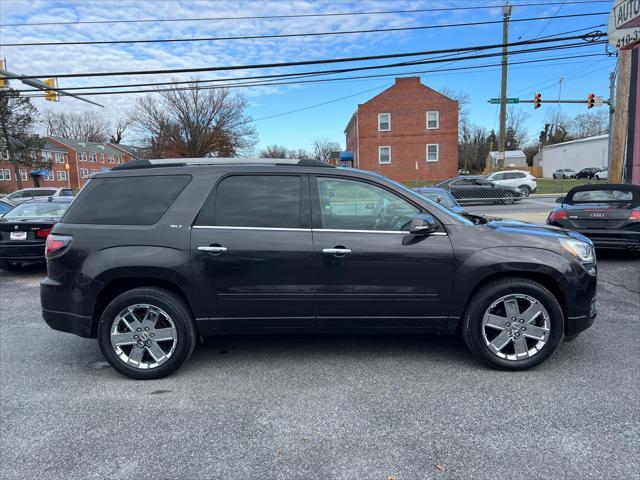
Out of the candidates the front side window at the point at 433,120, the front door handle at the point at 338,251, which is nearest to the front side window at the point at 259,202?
the front door handle at the point at 338,251

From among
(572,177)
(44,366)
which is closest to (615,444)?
(44,366)

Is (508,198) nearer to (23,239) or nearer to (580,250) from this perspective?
(580,250)

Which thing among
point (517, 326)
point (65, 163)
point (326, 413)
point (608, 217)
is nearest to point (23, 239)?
point (326, 413)

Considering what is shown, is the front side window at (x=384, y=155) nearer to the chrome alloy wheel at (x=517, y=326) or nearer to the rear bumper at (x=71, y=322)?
the chrome alloy wheel at (x=517, y=326)

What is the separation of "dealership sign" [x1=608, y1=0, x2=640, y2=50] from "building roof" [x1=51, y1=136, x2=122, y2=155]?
80.6 metres

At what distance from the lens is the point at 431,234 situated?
3596mm

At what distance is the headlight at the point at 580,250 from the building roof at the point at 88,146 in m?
82.8

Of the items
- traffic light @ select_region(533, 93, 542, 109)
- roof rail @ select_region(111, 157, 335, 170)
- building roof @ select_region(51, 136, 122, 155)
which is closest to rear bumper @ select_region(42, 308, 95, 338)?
roof rail @ select_region(111, 157, 335, 170)

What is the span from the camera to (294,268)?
3.59 metres

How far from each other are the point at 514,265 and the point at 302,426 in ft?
6.98

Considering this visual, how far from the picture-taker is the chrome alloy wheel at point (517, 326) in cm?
363

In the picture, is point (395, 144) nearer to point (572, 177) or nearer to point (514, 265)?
point (572, 177)

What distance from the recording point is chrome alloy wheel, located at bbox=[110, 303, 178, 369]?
365 centimetres

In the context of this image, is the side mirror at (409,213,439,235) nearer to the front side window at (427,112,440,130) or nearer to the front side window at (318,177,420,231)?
the front side window at (318,177,420,231)
